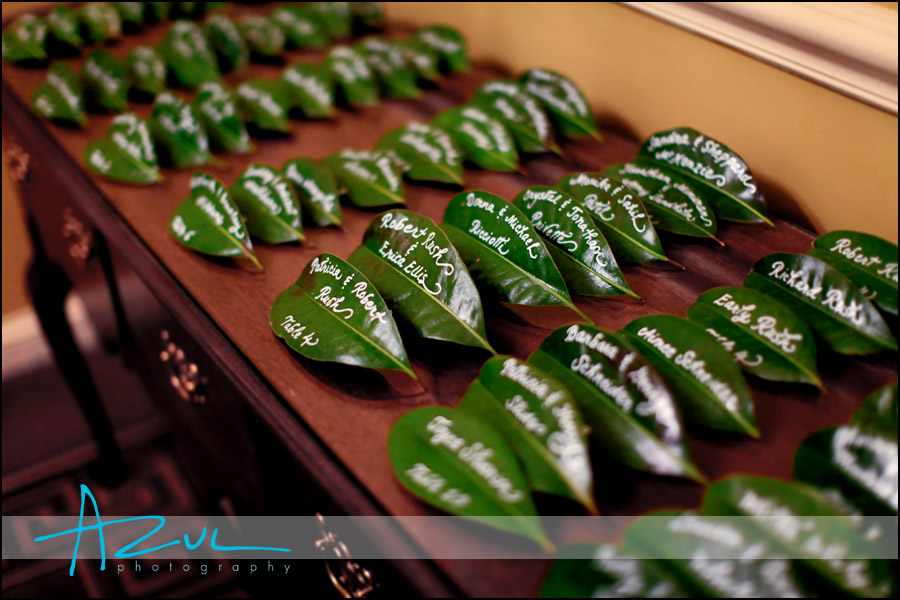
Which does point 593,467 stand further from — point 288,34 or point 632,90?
point 288,34

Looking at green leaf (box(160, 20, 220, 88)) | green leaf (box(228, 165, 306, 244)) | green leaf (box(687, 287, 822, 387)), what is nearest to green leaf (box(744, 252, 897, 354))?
green leaf (box(687, 287, 822, 387))

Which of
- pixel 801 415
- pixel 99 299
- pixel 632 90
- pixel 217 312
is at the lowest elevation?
pixel 99 299

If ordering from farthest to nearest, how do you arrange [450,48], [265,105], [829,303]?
[450,48]
[265,105]
[829,303]

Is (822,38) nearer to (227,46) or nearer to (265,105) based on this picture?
(265,105)

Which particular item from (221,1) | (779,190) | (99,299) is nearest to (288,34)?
(221,1)

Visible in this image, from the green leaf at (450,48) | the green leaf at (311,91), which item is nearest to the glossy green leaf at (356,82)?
the green leaf at (311,91)

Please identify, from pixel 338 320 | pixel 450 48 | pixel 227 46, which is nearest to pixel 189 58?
pixel 227 46

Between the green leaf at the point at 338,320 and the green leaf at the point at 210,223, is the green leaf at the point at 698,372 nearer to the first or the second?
the green leaf at the point at 338,320

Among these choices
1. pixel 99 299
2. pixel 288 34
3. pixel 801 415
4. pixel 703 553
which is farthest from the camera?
pixel 288 34
